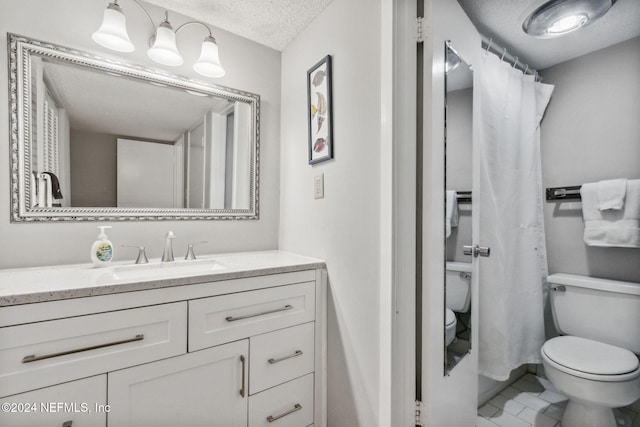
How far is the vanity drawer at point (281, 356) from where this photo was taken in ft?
3.87

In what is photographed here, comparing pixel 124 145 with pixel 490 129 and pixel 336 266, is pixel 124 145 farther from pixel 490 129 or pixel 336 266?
pixel 490 129

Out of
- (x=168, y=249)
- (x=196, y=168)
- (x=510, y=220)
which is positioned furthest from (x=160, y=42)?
(x=510, y=220)

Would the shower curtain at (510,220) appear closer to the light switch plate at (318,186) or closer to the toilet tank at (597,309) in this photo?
the toilet tank at (597,309)

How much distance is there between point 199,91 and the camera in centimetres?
158

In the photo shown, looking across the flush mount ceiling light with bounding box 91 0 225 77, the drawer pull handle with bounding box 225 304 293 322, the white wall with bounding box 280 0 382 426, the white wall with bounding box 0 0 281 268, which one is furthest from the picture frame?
the drawer pull handle with bounding box 225 304 293 322

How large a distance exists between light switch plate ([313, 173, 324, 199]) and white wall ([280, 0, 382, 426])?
31 millimetres

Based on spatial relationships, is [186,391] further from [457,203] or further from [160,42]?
[160,42]

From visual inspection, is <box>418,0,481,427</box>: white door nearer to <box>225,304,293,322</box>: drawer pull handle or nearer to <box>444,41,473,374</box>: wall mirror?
<box>444,41,473,374</box>: wall mirror

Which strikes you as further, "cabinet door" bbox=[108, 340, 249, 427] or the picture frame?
the picture frame

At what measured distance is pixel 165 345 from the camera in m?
0.99

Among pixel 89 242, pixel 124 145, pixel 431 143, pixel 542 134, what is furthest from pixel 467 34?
pixel 89 242

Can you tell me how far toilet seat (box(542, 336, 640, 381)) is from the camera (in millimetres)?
1329

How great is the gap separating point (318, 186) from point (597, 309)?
69.6 inches

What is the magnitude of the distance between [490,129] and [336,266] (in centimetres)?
116
